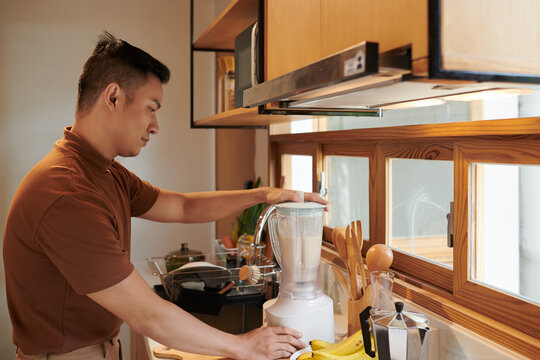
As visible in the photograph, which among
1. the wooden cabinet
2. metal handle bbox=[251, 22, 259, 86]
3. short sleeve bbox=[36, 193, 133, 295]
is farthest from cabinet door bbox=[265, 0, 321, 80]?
short sleeve bbox=[36, 193, 133, 295]

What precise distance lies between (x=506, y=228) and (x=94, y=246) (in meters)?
0.93

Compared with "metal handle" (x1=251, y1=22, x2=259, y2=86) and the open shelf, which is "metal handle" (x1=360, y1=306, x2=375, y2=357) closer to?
"metal handle" (x1=251, y1=22, x2=259, y2=86)

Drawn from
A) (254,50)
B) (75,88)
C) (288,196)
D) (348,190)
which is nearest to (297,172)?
(348,190)

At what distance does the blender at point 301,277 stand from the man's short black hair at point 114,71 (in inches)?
21.3

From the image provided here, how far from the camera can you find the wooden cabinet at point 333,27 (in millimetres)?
694

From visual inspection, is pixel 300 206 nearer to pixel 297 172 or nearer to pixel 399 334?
pixel 399 334

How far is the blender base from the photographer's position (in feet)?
4.10

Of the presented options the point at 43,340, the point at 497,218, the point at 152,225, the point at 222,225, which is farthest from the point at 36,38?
the point at 497,218

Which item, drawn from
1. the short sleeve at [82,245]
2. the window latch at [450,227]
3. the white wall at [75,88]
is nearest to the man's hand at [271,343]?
the short sleeve at [82,245]

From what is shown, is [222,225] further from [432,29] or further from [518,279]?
[432,29]

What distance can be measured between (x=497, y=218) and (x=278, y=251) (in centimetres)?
56

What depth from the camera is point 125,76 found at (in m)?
1.42

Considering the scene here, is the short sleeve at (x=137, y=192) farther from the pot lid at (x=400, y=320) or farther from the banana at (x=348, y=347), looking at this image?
the pot lid at (x=400, y=320)

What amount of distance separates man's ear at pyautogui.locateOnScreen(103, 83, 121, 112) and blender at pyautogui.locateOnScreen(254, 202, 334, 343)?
53 centimetres
